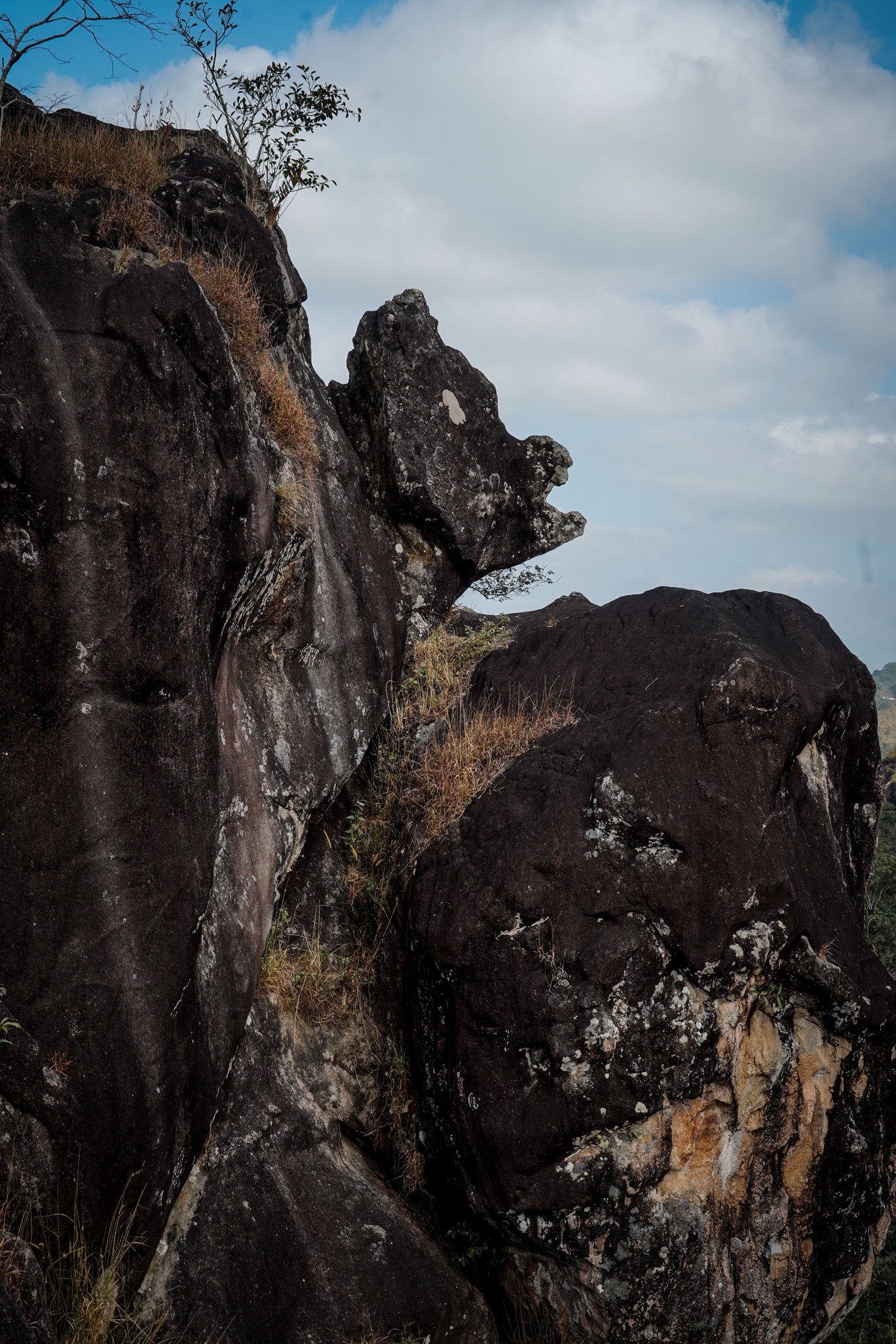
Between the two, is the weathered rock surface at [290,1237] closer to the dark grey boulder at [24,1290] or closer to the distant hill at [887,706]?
the dark grey boulder at [24,1290]

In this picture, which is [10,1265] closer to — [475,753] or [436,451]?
[475,753]

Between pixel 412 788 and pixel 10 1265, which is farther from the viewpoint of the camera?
pixel 412 788

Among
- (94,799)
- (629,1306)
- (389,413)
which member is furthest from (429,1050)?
(389,413)

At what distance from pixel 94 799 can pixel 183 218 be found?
17.4 ft

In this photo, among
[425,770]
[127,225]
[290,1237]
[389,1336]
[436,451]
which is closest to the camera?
[389,1336]

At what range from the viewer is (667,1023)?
5.72 m

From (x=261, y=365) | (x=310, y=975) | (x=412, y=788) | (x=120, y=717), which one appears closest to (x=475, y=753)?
(x=412, y=788)

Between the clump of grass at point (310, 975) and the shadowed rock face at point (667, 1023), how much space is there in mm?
633

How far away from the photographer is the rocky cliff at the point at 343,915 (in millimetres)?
4758

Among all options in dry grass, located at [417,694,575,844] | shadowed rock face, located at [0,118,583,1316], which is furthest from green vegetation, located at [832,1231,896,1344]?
dry grass, located at [417,694,575,844]

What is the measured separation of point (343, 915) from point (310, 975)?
2.57ft

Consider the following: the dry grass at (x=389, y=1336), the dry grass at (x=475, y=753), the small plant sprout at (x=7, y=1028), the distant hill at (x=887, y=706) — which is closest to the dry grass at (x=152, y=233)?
the dry grass at (x=475, y=753)

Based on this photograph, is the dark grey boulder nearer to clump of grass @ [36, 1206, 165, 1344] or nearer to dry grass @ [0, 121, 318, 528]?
clump of grass @ [36, 1206, 165, 1344]

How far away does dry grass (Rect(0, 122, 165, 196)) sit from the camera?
19.1ft
